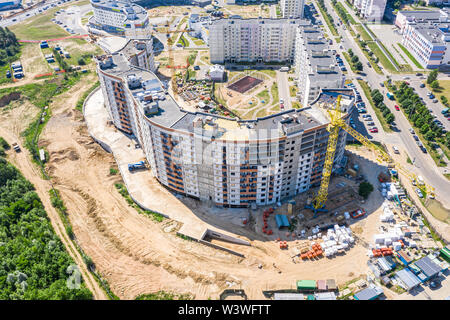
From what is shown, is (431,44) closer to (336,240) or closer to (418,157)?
(418,157)

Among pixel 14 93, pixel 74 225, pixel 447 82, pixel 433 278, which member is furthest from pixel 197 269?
pixel 447 82

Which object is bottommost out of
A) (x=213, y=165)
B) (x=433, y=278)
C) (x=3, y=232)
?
(x=433, y=278)

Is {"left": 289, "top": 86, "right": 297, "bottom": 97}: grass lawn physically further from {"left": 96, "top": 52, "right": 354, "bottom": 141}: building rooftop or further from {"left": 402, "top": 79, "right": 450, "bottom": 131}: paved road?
{"left": 402, "top": 79, "right": 450, "bottom": 131}: paved road

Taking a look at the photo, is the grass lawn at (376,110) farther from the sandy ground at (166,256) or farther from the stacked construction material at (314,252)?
the stacked construction material at (314,252)

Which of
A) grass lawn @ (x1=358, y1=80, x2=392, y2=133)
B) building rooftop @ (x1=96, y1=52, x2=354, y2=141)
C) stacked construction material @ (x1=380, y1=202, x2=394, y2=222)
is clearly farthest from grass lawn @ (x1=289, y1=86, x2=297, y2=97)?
stacked construction material @ (x1=380, y1=202, x2=394, y2=222)

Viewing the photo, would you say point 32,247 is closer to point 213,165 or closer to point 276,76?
point 213,165

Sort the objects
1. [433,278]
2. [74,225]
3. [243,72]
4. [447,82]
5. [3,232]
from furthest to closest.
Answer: [243,72] → [447,82] → [74,225] → [3,232] → [433,278]

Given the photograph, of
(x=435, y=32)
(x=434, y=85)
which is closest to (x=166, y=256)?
(x=434, y=85)
